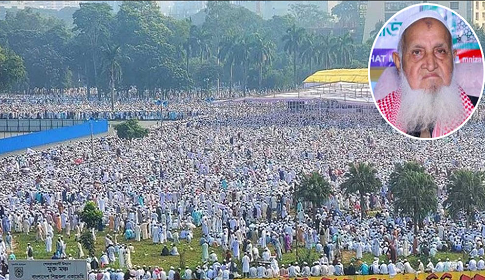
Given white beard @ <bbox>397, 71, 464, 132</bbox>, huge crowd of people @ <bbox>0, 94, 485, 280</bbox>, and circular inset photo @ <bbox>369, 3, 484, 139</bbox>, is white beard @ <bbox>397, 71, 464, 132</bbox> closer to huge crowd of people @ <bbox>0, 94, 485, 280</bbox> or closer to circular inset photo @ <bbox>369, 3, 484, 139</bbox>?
circular inset photo @ <bbox>369, 3, 484, 139</bbox>

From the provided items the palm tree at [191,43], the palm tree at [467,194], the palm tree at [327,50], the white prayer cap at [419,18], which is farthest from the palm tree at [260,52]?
the palm tree at [467,194]

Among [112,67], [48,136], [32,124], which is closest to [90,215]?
[48,136]

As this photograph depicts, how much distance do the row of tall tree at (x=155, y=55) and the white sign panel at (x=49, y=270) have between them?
48956 mm

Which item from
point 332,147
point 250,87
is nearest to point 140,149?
point 332,147

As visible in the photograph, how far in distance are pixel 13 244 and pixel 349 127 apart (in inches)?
977

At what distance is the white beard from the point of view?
36688 mm

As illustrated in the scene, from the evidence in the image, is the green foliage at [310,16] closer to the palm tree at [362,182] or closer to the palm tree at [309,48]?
the palm tree at [309,48]

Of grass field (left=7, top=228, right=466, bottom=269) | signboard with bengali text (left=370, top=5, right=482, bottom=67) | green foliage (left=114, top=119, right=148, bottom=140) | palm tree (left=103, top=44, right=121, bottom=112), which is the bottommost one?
grass field (left=7, top=228, right=466, bottom=269)

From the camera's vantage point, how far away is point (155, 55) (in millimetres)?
75812

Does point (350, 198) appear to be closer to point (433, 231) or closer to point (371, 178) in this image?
point (371, 178)

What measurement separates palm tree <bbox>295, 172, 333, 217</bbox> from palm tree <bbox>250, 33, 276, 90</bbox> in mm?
45899

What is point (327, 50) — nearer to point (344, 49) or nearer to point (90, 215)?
point (344, 49)

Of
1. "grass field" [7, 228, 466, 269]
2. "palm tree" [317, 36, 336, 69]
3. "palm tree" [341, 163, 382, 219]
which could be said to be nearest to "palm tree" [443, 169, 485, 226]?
"palm tree" [341, 163, 382, 219]

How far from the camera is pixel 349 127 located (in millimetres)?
50406
